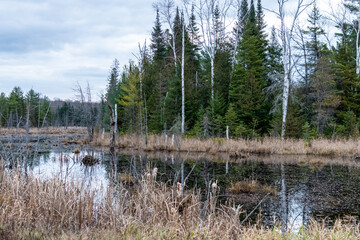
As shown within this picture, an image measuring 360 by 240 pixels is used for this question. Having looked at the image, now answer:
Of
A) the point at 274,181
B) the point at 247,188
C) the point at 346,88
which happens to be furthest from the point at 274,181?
the point at 346,88

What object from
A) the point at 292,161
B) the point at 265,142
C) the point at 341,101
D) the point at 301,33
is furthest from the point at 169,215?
the point at 301,33

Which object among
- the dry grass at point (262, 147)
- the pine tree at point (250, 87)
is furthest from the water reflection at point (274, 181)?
the pine tree at point (250, 87)

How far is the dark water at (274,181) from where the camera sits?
650 cm

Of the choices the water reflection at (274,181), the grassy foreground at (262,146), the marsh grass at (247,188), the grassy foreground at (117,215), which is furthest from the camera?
the grassy foreground at (262,146)

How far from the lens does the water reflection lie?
6.44 metres

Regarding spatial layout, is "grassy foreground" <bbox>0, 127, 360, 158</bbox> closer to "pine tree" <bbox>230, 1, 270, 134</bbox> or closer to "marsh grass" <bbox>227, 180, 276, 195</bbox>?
"pine tree" <bbox>230, 1, 270, 134</bbox>

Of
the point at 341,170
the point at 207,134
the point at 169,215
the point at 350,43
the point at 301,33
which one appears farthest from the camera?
the point at 350,43

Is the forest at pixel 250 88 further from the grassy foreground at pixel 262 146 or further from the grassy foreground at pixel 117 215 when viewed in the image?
the grassy foreground at pixel 117 215

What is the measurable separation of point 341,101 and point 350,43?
32.6 feet

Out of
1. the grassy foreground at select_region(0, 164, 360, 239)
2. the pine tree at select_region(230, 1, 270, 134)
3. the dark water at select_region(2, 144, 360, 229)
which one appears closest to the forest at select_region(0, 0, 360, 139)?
the pine tree at select_region(230, 1, 270, 134)

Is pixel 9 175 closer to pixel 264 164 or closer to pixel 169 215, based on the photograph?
pixel 169 215

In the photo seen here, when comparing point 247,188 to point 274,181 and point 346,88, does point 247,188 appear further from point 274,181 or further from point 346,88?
point 346,88

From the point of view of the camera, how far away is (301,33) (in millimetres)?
28078

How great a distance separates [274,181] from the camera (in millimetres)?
10703
